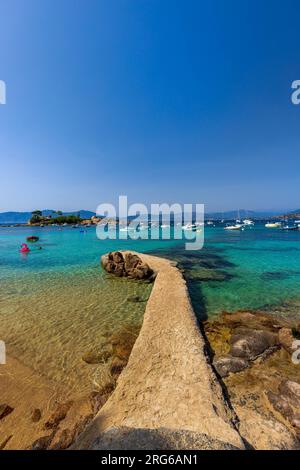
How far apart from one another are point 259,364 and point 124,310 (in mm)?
6694

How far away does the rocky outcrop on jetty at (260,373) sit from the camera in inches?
→ 167

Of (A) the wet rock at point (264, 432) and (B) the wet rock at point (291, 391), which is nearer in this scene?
(A) the wet rock at point (264, 432)

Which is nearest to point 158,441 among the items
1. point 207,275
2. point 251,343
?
point 251,343

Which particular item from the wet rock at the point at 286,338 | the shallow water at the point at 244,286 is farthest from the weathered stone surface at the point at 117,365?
the wet rock at the point at 286,338

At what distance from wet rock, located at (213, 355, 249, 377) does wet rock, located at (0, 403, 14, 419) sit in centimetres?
608

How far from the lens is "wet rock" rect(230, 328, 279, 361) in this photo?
22.7 feet

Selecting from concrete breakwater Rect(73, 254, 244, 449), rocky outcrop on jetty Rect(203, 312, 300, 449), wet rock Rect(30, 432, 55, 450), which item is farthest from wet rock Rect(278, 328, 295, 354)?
wet rock Rect(30, 432, 55, 450)

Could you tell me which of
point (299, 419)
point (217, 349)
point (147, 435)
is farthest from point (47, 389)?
point (299, 419)

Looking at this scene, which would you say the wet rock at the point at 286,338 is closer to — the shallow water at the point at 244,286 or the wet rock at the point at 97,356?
the shallow water at the point at 244,286

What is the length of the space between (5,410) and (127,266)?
12312mm

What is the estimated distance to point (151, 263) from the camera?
759 inches

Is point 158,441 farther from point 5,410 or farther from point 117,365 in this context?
point 5,410

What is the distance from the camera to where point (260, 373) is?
20.2 ft

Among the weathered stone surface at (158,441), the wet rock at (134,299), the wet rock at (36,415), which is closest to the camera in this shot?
the weathered stone surface at (158,441)
